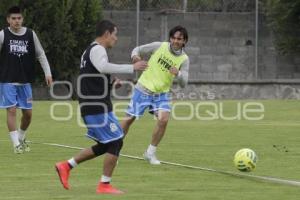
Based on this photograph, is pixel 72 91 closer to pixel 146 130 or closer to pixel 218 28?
pixel 218 28

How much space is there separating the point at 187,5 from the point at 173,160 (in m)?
22.3

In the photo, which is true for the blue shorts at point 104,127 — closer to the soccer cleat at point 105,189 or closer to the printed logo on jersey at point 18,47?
the soccer cleat at point 105,189

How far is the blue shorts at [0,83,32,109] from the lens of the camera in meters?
15.2

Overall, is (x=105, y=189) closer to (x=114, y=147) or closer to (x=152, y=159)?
(x=114, y=147)

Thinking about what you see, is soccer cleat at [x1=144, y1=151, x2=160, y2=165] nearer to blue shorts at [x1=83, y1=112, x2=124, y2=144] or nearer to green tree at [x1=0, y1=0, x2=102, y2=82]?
blue shorts at [x1=83, y1=112, x2=124, y2=144]

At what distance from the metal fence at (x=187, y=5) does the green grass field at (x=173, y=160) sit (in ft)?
40.5

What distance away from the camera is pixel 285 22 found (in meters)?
35.8

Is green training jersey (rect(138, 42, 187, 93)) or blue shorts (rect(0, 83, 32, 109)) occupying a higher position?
green training jersey (rect(138, 42, 187, 93))

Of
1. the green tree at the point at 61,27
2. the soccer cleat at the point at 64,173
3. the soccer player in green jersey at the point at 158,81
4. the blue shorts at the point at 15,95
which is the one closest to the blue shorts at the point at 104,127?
the soccer cleat at the point at 64,173

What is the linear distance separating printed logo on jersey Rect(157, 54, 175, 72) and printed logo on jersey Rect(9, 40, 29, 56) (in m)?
2.29

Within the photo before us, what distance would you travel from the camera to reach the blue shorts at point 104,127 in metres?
10.7

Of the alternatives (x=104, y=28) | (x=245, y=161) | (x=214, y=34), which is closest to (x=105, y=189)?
(x=104, y=28)

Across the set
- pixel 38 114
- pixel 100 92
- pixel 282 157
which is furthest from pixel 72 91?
pixel 100 92

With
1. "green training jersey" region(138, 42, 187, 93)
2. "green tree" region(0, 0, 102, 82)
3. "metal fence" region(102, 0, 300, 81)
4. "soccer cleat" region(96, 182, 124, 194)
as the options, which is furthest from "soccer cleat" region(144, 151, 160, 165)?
"metal fence" region(102, 0, 300, 81)
